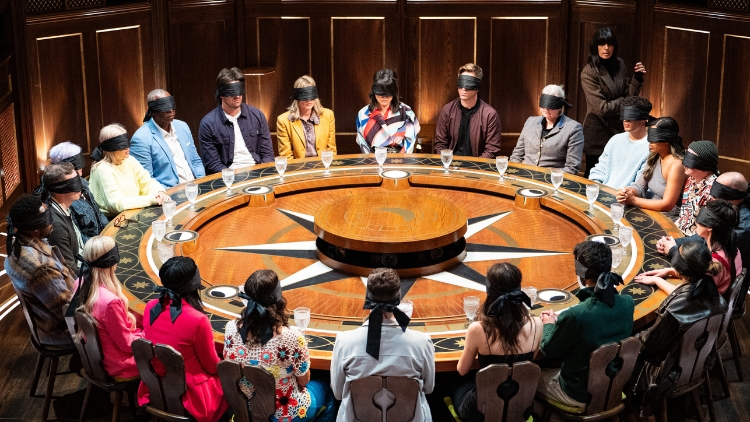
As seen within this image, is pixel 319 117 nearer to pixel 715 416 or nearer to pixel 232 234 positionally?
pixel 232 234

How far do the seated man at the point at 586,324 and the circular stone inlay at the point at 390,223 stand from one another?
1146mm

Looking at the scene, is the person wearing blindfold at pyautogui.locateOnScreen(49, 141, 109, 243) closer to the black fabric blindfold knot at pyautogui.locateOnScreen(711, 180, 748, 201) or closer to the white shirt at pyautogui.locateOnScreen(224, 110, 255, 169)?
the white shirt at pyautogui.locateOnScreen(224, 110, 255, 169)

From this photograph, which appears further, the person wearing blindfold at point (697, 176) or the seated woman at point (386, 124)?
the seated woman at point (386, 124)

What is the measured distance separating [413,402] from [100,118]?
595 centimetres

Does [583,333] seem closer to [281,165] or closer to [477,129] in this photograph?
[281,165]

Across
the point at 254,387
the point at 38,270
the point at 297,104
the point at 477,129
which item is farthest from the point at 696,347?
the point at 297,104

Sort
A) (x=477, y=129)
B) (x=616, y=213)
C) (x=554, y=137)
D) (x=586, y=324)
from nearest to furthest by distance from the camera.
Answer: (x=586, y=324)
(x=616, y=213)
(x=554, y=137)
(x=477, y=129)

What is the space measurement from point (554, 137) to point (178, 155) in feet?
9.52

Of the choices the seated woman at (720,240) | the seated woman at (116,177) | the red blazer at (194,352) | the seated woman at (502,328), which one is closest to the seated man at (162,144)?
the seated woman at (116,177)

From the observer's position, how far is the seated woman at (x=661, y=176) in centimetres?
590

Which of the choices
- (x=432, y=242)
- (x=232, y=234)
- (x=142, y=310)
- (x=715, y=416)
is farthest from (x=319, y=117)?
(x=715, y=416)

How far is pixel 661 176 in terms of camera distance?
242 inches

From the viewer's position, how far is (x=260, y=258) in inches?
217

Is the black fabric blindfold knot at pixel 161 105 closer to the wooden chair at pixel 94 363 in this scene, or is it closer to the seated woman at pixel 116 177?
the seated woman at pixel 116 177
